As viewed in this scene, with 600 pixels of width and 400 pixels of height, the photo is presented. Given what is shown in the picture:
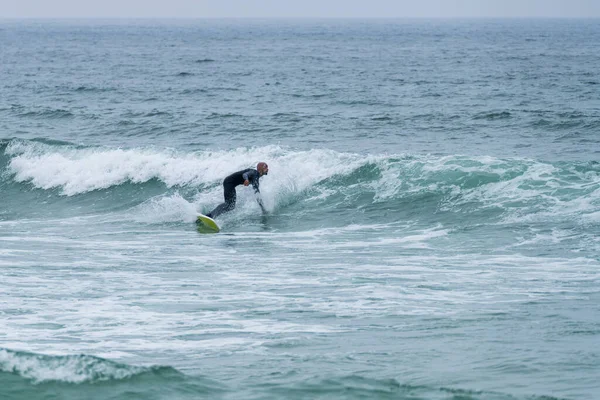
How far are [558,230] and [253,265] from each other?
208 inches

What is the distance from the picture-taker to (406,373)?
29.7ft

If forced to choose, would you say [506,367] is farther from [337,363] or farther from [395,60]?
[395,60]

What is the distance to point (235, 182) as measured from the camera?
742 inches

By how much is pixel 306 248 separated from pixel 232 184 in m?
3.26

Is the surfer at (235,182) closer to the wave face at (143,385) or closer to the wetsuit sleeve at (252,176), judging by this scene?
the wetsuit sleeve at (252,176)

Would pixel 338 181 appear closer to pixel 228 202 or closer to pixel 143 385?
pixel 228 202

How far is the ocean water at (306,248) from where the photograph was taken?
909 cm

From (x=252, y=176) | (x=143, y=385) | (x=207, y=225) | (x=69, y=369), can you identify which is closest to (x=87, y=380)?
(x=69, y=369)

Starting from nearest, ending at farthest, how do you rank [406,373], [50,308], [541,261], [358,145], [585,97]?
[406,373] → [50,308] → [541,261] → [358,145] → [585,97]

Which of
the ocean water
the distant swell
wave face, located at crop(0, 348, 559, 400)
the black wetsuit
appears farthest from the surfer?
wave face, located at crop(0, 348, 559, 400)

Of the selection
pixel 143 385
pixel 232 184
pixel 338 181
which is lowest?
pixel 338 181

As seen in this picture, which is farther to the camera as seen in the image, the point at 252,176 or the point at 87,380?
the point at 252,176

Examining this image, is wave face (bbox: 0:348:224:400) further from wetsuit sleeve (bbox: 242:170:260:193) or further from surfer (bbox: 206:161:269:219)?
wetsuit sleeve (bbox: 242:170:260:193)

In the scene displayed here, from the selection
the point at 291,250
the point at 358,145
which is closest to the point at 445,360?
the point at 291,250
